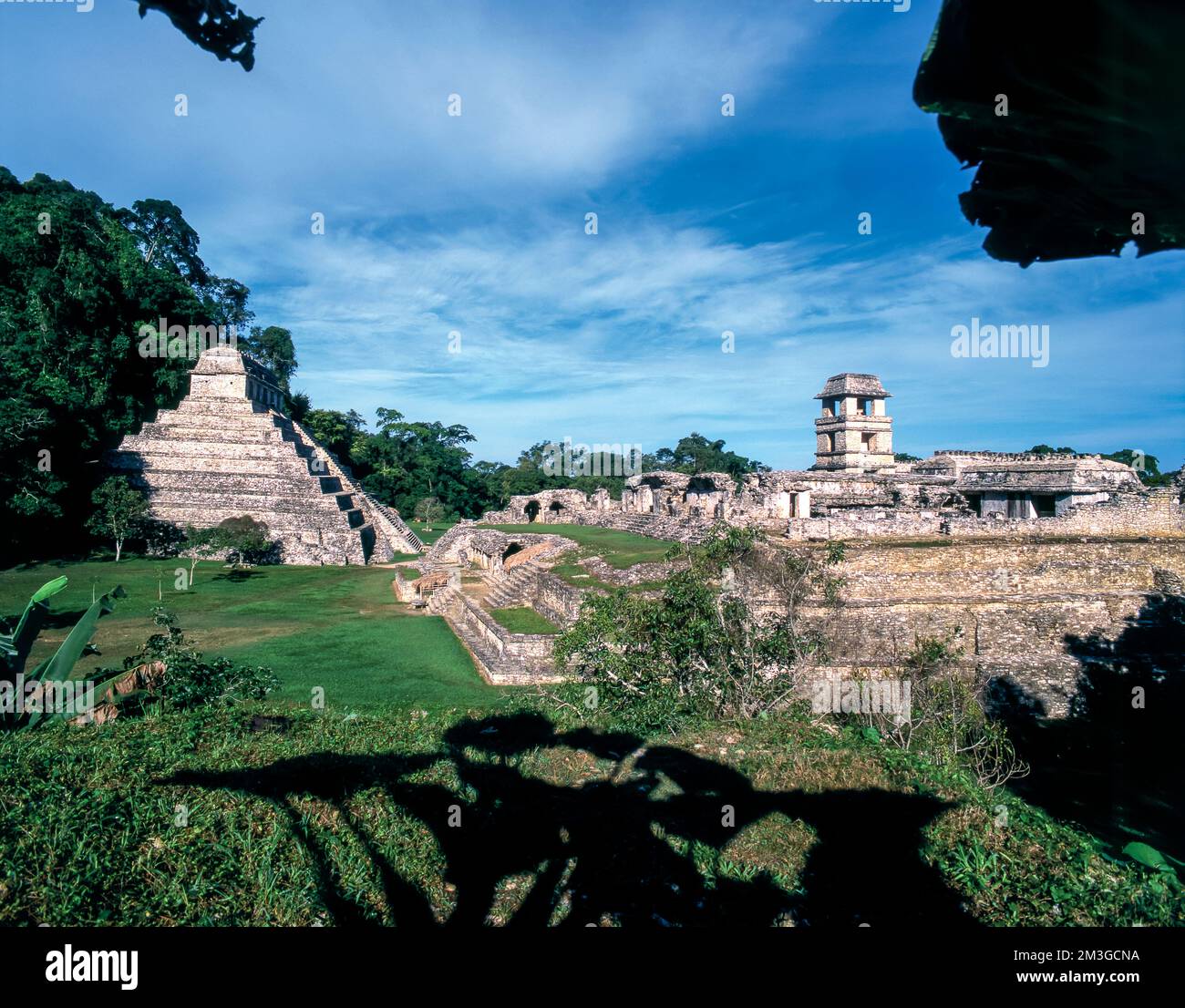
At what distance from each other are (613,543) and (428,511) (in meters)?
24.8

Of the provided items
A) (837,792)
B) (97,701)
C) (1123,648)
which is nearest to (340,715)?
(97,701)

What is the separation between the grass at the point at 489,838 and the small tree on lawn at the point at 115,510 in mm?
21740

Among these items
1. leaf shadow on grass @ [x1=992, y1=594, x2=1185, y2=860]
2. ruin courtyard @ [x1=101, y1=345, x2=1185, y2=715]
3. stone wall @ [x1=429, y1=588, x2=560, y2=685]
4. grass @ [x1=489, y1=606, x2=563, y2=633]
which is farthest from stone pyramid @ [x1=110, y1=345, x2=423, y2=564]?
leaf shadow on grass @ [x1=992, y1=594, x2=1185, y2=860]

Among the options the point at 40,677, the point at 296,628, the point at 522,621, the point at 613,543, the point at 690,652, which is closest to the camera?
the point at 40,677

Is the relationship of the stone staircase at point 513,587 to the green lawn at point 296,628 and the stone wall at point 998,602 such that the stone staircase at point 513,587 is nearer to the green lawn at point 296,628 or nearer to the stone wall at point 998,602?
the green lawn at point 296,628

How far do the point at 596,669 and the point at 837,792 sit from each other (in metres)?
3.98

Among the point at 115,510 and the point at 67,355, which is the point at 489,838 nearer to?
the point at 115,510

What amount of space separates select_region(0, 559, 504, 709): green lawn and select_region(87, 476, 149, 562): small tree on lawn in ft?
3.66

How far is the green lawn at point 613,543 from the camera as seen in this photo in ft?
51.3

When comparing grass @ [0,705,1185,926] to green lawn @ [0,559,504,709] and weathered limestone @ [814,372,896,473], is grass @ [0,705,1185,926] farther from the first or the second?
weathered limestone @ [814,372,896,473]

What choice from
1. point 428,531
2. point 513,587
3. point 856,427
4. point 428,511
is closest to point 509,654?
point 513,587

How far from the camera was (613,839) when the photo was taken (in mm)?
4434

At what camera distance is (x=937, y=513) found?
57.0 feet
